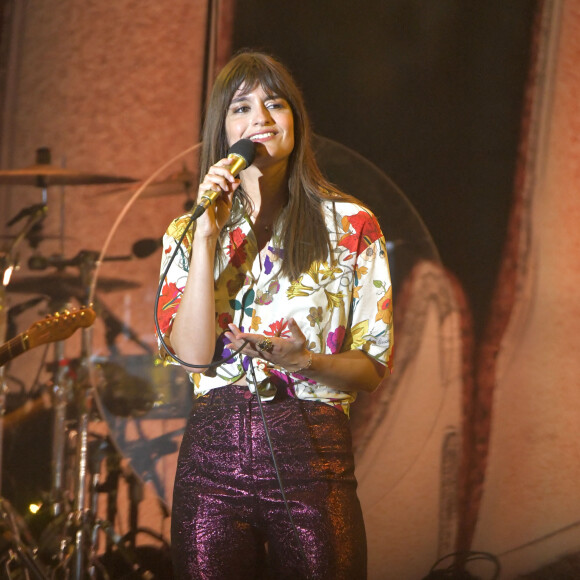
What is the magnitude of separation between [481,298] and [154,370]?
4.58 ft

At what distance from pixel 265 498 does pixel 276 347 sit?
1.03 ft

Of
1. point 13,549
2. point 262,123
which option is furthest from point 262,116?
point 13,549

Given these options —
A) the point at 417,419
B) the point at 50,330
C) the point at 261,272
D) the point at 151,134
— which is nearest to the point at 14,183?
the point at 151,134

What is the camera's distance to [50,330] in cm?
218

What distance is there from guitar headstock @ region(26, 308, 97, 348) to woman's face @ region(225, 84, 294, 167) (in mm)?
988

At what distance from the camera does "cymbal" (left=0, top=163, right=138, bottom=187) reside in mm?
2592

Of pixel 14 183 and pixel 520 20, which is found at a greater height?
pixel 520 20

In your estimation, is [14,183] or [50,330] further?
[14,183]

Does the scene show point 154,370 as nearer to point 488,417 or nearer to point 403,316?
point 403,316

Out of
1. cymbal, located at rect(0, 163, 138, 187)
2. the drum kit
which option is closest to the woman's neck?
the drum kit

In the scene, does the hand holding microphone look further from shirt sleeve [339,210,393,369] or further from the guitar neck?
the guitar neck

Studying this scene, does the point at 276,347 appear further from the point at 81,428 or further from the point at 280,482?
the point at 81,428

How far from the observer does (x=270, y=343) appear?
1.20 metres

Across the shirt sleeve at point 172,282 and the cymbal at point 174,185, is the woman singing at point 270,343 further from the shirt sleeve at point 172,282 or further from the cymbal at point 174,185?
the cymbal at point 174,185
